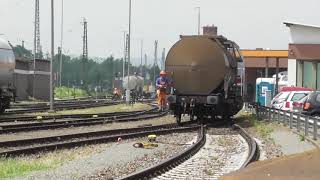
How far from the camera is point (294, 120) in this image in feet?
69.4

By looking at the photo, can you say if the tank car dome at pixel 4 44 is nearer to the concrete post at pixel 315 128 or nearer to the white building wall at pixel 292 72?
the concrete post at pixel 315 128

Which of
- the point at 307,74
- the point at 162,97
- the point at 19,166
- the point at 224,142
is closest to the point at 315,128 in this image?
the point at 224,142

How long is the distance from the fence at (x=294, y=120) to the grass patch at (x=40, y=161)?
5637 millimetres

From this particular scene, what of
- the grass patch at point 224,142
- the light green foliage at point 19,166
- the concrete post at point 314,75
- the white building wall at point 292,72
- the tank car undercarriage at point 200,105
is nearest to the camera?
the light green foliage at point 19,166

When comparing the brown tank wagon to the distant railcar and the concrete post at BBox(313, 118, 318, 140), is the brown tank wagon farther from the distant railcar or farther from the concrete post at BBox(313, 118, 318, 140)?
the distant railcar

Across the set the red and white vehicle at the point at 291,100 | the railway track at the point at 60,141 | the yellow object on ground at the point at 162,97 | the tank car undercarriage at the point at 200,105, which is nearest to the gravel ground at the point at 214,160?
the railway track at the point at 60,141

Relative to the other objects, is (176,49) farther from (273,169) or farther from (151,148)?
(273,169)

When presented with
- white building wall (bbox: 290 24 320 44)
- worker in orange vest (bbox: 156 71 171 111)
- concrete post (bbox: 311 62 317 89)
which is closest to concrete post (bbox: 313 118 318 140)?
worker in orange vest (bbox: 156 71 171 111)

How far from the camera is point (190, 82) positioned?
2503 cm

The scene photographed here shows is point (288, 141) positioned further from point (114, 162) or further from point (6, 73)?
point (6, 73)

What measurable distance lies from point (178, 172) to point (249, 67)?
239 feet

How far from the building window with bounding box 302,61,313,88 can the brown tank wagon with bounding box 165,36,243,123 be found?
2932 cm

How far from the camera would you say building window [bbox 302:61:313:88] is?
53.5m

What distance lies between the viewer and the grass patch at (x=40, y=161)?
11711 mm
